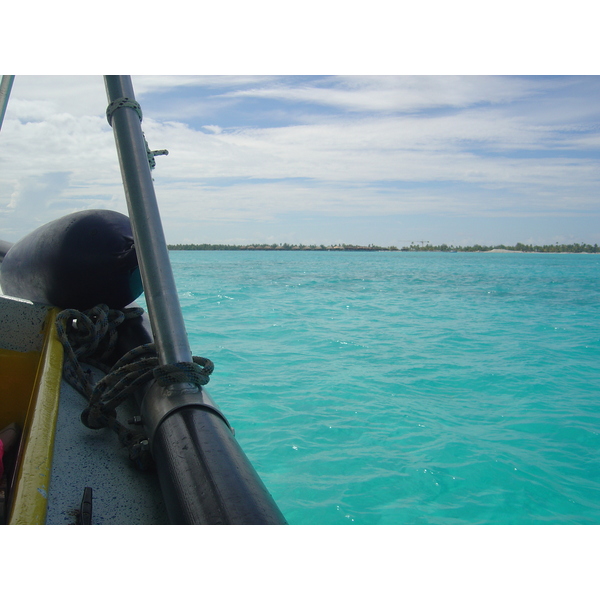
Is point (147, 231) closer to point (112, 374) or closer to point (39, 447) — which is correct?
point (112, 374)

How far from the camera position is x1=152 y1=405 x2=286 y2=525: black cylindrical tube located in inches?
34.7

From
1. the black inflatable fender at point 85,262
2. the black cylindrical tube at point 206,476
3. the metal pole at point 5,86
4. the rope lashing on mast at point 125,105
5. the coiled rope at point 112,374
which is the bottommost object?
the black cylindrical tube at point 206,476

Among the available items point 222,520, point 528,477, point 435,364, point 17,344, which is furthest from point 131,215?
point 435,364

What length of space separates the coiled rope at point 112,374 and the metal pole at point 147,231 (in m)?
0.06

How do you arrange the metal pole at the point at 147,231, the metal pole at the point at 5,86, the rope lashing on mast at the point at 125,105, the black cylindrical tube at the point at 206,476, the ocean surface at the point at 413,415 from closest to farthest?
1. the black cylindrical tube at the point at 206,476
2. the metal pole at the point at 147,231
3. the rope lashing on mast at the point at 125,105
4. the metal pole at the point at 5,86
5. the ocean surface at the point at 413,415

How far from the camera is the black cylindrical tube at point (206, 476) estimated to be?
88 cm

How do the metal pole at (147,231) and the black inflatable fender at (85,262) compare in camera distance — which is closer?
the metal pole at (147,231)

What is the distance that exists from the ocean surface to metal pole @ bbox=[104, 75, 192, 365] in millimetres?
1790

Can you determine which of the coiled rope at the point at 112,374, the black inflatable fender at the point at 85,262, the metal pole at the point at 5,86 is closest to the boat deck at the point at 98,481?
the coiled rope at the point at 112,374

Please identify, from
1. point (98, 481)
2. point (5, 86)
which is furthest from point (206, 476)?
point (5, 86)

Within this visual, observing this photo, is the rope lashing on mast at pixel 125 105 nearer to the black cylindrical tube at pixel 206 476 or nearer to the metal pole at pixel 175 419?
the metal pole at pixel 175 419
